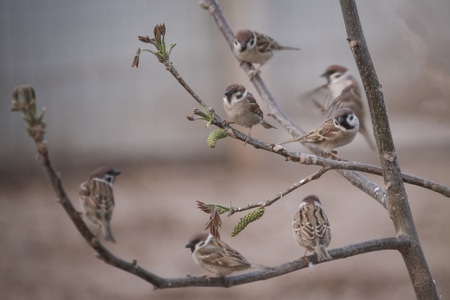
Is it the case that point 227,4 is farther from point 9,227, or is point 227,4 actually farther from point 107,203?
point 107,203

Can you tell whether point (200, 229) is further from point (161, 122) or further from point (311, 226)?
point (311, 226)

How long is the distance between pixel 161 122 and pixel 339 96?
14.6ft

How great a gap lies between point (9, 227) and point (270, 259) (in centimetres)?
236

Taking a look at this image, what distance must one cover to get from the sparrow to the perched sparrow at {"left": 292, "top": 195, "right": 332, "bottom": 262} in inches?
13.5

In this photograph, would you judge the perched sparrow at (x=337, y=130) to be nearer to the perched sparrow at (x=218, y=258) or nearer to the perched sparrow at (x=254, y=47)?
the perched sparrow at (x=218, y=258)

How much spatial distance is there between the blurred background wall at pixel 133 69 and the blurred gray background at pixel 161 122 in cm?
1

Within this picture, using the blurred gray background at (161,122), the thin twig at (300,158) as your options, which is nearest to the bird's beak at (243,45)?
the thin twig at (300,158)

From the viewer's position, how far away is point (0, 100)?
7.12 meters

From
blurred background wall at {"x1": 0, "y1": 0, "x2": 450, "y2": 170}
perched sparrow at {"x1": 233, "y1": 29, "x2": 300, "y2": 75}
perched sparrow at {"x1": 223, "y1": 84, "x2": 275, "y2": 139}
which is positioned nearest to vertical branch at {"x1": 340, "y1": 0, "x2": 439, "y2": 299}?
perched sparrow at {"x1": 223, "y1": 84, "x2": 275, "y2": 139}

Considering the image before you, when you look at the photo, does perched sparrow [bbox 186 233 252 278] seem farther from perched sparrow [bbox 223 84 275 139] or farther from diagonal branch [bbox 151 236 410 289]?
diagonal branch [bbox 151 236 410 289]

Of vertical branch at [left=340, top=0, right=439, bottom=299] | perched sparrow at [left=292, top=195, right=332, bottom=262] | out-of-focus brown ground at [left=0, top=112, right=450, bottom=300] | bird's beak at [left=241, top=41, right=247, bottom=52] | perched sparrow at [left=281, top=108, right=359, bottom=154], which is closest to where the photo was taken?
vertical branch at [left=340, top=0, right=439, bottom=299]

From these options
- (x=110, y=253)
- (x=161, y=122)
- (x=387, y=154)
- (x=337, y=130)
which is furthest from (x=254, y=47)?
(x=161, y=122)

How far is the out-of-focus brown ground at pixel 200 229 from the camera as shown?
4.68 m

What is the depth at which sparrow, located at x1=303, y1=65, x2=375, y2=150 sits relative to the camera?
2762mm
